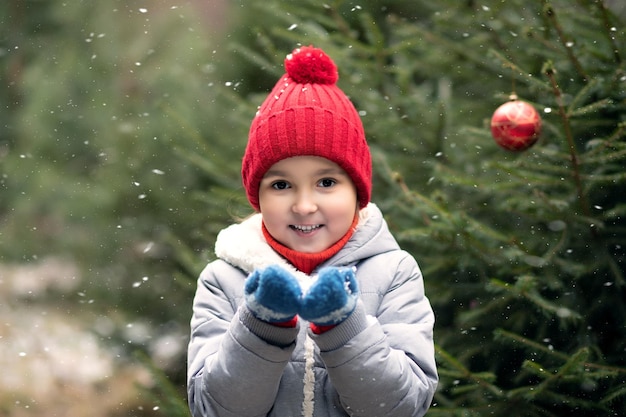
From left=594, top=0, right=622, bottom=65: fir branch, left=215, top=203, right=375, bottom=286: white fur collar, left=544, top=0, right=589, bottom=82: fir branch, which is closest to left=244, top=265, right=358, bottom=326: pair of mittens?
left=215, top=203, right=375, bottom=286: white fur collar

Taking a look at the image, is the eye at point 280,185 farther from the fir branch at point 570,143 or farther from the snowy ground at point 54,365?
the snowy ground at point 54,365

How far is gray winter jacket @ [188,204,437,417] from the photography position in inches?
76.5

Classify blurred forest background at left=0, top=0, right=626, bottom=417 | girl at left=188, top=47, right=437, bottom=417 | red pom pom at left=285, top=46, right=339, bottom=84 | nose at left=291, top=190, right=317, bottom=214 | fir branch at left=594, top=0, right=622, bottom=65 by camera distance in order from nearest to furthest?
girl at left=188, top=47, right=437, bottom=417, nose at left=291, top=190, right=317, bottom=214, red pom pom at left=285, top=46, right=339, bottom=84, fir branch at left=594, top=0, right=622, bottom=65, blurred forest background at left=0, top=0, right=626, bottom=417

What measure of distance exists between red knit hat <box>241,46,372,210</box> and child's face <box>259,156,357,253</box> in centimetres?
3

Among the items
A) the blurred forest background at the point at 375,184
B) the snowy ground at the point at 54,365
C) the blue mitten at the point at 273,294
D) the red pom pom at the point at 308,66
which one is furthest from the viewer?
the snowy ground at the point at 54,365

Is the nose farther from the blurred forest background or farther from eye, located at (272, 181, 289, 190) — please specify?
the blurred forest background

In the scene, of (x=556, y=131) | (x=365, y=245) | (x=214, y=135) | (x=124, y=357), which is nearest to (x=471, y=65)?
(x=556, y=131)

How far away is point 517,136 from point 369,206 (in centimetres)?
101

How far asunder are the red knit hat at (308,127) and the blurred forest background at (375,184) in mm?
551

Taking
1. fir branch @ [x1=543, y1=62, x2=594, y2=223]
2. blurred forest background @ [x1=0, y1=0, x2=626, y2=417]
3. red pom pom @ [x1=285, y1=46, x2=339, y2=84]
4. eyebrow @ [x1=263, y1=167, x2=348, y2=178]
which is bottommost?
blurred forest background @ [x1=0, y1=0, x2=626, y2=417]

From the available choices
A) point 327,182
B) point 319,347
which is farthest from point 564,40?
point 319,347

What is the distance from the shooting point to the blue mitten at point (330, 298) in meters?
1.81

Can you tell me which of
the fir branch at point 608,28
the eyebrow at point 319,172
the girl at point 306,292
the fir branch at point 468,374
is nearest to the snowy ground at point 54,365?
the fir branch at point 468,374

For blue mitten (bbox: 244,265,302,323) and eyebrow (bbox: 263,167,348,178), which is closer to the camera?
blue mitten (bbox: 244,265,302,323)
